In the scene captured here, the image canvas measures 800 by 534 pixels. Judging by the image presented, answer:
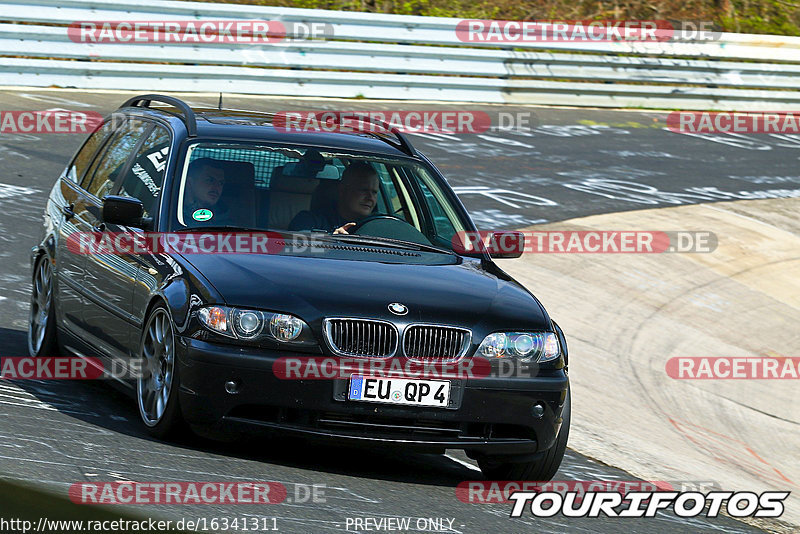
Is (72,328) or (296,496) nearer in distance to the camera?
(296,496)

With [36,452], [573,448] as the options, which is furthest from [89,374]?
[573,448]

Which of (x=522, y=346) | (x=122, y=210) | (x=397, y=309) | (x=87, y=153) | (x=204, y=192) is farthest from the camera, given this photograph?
(x=87, y=153)

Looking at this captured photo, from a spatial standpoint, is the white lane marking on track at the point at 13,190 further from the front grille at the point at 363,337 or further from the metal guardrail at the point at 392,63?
the front grille at the point at 363,337

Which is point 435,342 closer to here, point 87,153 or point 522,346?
point 522,346

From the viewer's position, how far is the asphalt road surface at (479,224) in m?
5.42

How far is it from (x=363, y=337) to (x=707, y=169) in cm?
1514

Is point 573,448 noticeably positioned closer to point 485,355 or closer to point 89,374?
point 485,355

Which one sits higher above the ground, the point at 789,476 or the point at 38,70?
the point at 38,70

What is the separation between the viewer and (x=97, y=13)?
18.2 metres

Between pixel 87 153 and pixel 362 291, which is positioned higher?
pixel 87 153

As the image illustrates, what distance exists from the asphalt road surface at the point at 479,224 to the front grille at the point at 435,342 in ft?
1.98

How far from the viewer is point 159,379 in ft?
19.9

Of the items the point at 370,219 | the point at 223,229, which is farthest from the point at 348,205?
the point at 223,229

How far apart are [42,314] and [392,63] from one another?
13.6 meters
